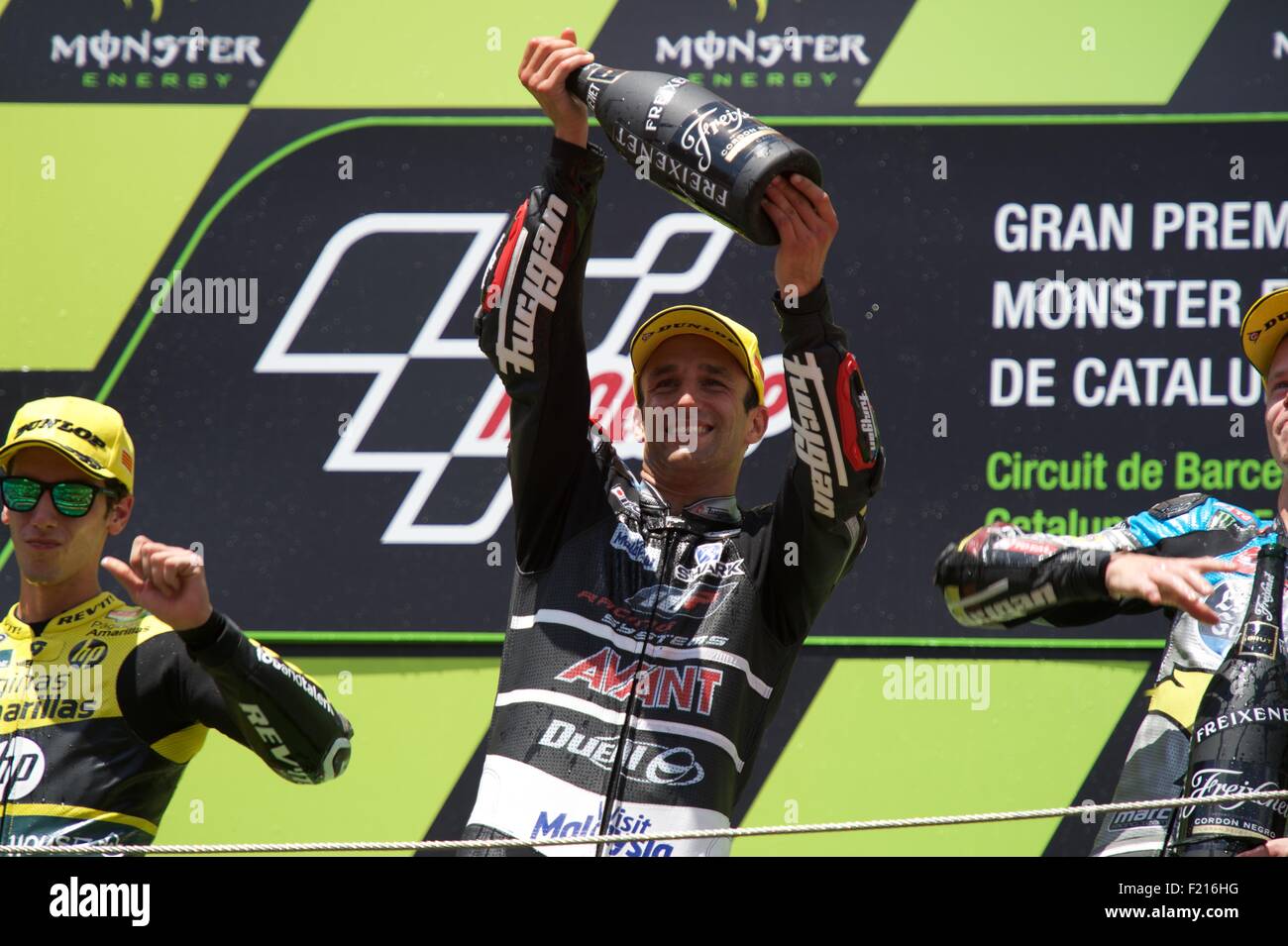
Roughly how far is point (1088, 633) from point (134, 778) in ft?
5.23

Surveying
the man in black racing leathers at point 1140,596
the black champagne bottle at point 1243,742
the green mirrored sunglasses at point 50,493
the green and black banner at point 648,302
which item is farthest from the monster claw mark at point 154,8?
the black champagne bottle at point 1243,742

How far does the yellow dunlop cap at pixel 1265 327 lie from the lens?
1.93 metres

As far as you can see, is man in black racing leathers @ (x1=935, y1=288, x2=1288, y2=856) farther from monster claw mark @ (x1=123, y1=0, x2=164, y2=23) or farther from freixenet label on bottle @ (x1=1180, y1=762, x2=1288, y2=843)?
monster claw mark @ (x1=123, y1=0, x2=164, y2=23)

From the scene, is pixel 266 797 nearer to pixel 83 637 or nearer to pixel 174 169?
pixel 83 637

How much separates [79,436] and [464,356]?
0.79 meters

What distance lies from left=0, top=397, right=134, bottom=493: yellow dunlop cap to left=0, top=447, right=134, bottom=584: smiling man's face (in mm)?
18

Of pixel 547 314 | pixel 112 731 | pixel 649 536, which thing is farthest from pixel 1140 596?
pixel 112 731

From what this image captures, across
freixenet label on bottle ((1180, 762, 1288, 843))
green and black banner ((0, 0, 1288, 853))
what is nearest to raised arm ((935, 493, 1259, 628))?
freixenet label on bottle ((1180, 762, 1288, 843))

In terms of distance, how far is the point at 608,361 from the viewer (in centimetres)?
281

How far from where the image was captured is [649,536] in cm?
205

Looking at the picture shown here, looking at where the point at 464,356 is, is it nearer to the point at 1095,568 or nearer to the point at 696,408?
the point at 696,408

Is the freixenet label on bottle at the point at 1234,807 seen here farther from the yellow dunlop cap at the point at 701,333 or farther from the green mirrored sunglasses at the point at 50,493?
the green mirrored sunglasses at the point at 50,493

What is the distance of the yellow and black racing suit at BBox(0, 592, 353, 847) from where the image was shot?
6.44ft
